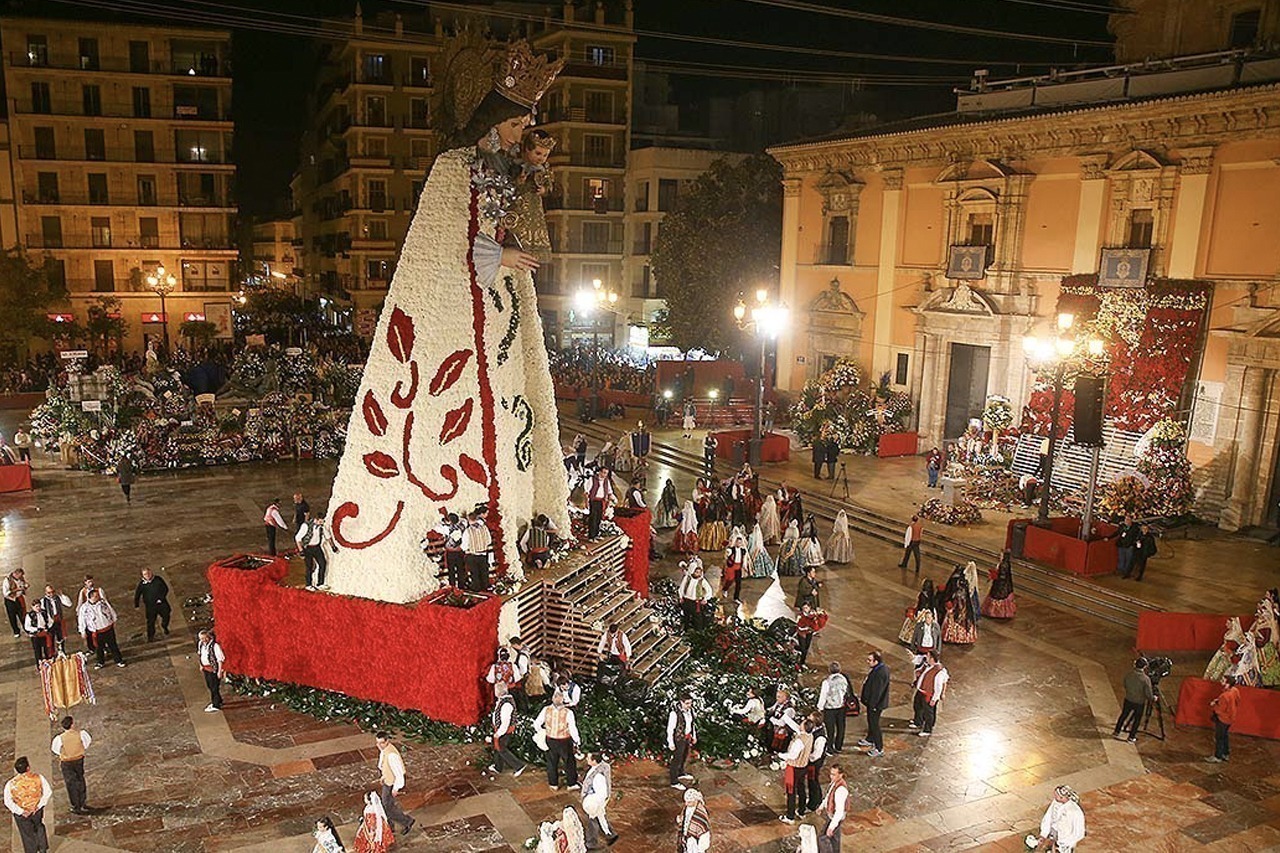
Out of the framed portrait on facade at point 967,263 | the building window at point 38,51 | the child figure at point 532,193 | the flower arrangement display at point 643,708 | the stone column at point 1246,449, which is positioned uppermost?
the building window at point 38,51

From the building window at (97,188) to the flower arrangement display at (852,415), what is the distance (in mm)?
38129

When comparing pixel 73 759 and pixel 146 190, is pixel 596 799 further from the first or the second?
pixel 146 190

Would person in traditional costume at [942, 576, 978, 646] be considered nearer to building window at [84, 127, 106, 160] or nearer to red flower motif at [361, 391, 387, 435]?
red flower motif at [361, 391, 387, 435]

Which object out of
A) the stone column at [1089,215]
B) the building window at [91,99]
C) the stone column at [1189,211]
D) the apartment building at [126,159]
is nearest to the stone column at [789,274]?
the stone column at [1089,215]

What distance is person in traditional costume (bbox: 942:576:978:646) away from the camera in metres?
16.9

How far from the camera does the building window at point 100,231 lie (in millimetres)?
49406

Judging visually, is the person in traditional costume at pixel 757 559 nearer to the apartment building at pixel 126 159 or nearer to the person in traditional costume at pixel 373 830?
the person in traditional costume at pixel 373 830

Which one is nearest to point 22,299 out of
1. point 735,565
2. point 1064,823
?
point 735,565

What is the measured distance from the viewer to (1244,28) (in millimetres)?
26766

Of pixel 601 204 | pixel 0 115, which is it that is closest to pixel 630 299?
pixel 601 204

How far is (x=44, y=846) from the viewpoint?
10344 millimetres

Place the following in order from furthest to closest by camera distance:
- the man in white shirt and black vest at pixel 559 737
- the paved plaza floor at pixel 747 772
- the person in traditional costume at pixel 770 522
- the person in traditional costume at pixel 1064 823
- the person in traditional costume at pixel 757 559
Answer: the person in traditional costume at pixel 770 522 < the person in traditional costume at pixel 757 559 < the man in white shirt and black vest at pixel 559 737 < the paved plaza floor at pixel 747 772 < the person in traditional costume at pixel 1064 823

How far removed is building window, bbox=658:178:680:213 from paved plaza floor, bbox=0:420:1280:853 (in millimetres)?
34975

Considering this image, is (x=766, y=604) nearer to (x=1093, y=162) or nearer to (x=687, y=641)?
(x=687, y=641)
